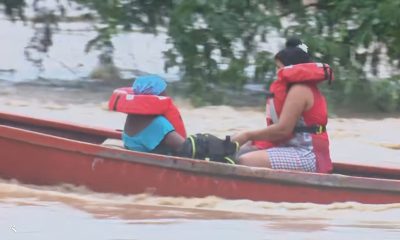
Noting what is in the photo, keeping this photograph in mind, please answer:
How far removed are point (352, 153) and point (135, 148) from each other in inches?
140

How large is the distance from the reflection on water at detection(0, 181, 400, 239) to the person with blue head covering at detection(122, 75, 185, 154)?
0.37 meters

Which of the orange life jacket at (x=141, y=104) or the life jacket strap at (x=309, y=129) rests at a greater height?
the orange life jacket at (x=141, y=104)

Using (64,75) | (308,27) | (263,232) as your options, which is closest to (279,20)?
(308,27)

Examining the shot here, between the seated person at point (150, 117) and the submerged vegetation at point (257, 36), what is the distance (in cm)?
462

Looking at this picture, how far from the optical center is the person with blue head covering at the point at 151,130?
771 centimetres

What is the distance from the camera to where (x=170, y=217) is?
23.9 feet

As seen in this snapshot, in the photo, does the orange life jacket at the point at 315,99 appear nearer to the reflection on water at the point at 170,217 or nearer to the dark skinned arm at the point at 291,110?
the dark skinned arm at the point at 291,110

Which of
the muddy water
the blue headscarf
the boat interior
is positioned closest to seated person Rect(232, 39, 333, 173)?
the muddy water

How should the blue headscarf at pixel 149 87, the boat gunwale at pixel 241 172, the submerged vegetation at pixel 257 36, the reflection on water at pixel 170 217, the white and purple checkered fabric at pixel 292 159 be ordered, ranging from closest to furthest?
the reflection on water at pixel 170 217, the boat gunwale at pixel 241 172, the blue headscarf at pixel 149 87, the white and purple checkered fabric at pixel 292 159, the submerged vegetation at pixel 257 36

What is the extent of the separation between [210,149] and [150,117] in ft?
1.60

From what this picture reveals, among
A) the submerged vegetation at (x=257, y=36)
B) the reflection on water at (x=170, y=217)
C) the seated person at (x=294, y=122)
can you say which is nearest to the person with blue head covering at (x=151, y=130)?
the reflection on water at (x=170, y=217)

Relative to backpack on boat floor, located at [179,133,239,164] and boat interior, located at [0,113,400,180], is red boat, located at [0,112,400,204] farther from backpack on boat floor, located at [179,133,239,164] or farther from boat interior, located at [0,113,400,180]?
boat interior, located at [0,113,400,180]

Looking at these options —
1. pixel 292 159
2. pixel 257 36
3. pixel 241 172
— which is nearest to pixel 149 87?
pixel 241 172

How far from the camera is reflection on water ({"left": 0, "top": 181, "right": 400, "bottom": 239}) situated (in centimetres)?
671
